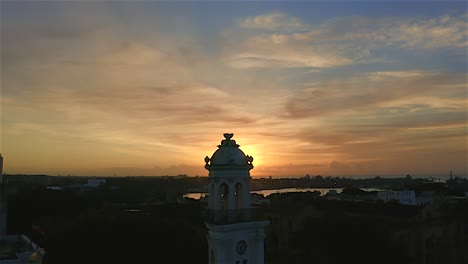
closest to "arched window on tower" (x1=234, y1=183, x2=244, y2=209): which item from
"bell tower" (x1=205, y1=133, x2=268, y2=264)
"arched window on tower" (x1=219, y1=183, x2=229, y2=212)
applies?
"bell tower" (x1=205, y1=133, x2=268, y2=264)

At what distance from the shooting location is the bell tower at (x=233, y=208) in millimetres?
14297

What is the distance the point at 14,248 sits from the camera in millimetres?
16703

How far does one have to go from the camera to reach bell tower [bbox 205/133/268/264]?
1430 cm

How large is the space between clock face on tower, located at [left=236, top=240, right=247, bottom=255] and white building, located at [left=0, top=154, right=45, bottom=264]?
6.75 m

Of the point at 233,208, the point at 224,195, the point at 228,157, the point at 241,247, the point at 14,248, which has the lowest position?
the point at 14,248

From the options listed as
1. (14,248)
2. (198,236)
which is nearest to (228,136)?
(14,248)

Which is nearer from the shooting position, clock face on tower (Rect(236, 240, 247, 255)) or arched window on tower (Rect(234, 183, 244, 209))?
clock face on tower (Rect(236, 240, 247, 255))

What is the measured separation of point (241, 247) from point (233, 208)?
123 centimetres

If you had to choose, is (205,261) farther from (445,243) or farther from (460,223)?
(460,223)

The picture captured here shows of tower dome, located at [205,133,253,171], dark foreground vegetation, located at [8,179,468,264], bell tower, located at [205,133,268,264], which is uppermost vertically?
tower dome, located at [205,133,253,171]

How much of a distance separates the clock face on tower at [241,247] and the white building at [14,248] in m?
6.75

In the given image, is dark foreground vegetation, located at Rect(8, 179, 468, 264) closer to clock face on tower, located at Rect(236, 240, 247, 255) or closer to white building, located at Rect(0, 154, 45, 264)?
clock face on tower, located at Rect(236, 240, 247, 255)

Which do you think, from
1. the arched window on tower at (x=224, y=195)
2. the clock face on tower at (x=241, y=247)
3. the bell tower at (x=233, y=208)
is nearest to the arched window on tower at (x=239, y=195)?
the bell tower at (x=233, y=208)

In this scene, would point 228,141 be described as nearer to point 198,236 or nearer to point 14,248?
point 14,248
